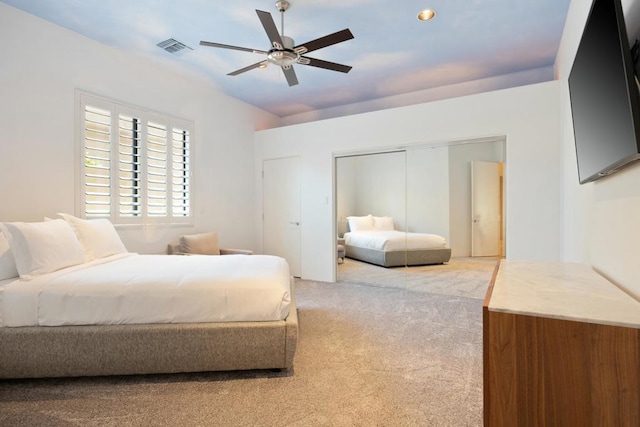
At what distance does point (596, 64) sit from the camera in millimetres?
1458

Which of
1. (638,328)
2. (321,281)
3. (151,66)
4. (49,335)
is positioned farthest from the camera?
(321,281)

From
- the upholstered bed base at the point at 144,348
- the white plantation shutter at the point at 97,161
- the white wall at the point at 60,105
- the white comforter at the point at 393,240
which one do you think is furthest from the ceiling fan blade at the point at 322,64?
the white comforter at the point at 393,240

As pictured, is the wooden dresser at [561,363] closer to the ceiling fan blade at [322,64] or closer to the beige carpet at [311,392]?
the beige carpet at [311,392]

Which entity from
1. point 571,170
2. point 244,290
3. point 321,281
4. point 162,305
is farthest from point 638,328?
point 321,281

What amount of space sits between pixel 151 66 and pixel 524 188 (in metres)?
4.77

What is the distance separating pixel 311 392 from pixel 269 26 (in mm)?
2559

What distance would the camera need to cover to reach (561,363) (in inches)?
38.6

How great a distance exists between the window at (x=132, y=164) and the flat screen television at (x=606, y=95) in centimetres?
421

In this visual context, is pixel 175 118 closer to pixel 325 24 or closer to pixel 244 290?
pixel 325 24

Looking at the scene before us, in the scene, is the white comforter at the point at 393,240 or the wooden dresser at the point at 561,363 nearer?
the wooden dresser at the point at 561,363

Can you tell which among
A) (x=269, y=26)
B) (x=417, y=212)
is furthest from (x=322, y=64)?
(x=417, y=212)

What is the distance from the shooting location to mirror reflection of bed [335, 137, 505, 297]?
409 cm

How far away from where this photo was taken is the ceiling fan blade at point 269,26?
7.50ft

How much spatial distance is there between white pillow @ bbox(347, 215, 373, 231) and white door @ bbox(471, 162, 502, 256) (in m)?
1.45
